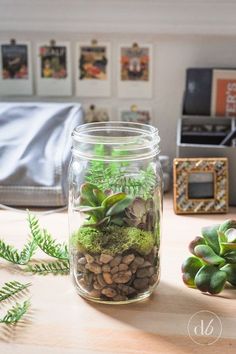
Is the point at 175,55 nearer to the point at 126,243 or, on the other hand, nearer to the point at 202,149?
the point at 202,149

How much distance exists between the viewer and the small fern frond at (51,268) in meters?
0.92

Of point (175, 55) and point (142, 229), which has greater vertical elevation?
point (175, 55)

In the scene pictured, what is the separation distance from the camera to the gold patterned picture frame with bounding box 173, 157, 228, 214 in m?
1.15

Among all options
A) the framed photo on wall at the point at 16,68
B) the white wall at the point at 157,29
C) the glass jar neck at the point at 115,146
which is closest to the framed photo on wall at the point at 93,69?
the white wall at the point at 157,29

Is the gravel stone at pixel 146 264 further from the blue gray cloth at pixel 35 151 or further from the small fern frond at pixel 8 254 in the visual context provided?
the blue gray cloth at pixel 35 151

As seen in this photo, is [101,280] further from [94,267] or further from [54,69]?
[54,69]

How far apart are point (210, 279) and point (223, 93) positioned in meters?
0.60

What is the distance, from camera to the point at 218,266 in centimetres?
86

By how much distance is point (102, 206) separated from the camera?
816 millimetres

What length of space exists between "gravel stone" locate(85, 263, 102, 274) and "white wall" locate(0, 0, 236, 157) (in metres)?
0.62

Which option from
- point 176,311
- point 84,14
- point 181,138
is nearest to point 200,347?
point 176,311

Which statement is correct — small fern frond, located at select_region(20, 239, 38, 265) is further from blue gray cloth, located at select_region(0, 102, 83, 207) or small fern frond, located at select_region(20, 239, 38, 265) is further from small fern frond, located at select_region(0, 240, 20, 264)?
blue gray cloth, located at select_region(0, 102, 83, 207)

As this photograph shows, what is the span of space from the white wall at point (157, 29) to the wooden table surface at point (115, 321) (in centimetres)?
51

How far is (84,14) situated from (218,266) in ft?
2.35
